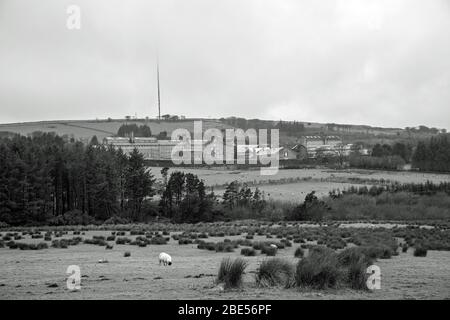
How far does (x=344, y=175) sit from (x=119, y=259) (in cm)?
9891

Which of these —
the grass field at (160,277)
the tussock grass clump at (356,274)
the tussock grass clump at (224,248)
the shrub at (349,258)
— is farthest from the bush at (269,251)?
the tussock grass clump at (356,274)

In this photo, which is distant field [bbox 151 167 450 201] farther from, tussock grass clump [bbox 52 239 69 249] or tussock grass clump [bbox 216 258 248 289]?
tussock grass clump [bbox 216 258 248 289]

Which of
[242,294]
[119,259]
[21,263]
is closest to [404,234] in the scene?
[119,259]

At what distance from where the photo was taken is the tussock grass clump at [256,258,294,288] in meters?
14.6

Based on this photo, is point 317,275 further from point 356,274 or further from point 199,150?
point 199,150

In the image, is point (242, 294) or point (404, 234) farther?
point (404, 234)

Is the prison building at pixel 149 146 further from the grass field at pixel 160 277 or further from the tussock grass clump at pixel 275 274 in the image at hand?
the tussock grass clump at pixel 275 274

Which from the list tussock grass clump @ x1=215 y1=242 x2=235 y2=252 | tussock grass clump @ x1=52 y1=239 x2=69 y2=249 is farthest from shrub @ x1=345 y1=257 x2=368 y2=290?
tussock grass clump @ x1=52 y1=239 x2=69 y2=249

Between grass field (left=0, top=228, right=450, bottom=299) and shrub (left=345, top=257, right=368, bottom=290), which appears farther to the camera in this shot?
shrub (left=345, top=257, right=368, bottom=290)

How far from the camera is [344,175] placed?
11956 centimetres

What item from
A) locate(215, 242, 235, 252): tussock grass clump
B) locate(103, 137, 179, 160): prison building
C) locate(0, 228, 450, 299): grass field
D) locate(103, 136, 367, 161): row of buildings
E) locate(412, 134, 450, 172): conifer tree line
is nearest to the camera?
locate(0, 228, 450, 299): grass field

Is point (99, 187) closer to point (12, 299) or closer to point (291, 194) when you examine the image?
point (291, 194)

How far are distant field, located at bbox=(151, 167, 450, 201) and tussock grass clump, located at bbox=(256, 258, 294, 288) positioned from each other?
77.7 m

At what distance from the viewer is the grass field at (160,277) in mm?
13844
